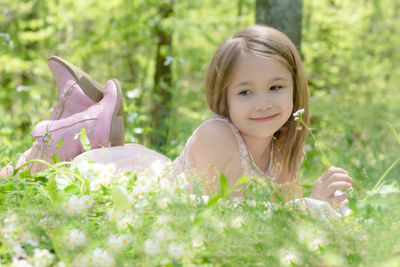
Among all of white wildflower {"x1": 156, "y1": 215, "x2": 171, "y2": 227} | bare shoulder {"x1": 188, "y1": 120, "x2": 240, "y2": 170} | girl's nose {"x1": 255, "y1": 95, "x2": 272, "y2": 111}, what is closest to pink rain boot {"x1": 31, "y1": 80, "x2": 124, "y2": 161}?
bare shoulder {"x1": 188, "y1": 120, "x2": 240, "y2": 170}

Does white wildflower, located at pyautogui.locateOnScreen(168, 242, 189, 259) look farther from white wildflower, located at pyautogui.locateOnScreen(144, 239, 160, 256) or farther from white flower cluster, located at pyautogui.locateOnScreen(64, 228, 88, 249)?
white flower cluster, located at pyautogui.locateOnScreen(64, 228, 88, 249)

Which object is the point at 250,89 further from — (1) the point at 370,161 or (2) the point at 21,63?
(2) the point at 21,63

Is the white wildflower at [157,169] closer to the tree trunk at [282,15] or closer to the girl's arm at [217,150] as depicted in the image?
the girl's arm at [217,150]

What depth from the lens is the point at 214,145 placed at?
6.78 feet

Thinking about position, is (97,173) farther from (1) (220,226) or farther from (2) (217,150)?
(2) (217,150)

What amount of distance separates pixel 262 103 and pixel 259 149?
0.39 meters

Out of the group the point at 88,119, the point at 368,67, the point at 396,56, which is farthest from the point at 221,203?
the point at 396,56

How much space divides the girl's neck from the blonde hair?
0.25ft

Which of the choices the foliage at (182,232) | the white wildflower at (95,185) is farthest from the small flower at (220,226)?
the white wildflower at (95,185)

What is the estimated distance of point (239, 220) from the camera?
124 centimetres

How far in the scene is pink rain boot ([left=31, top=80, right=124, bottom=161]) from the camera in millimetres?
2338

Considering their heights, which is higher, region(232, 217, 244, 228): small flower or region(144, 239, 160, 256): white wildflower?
region(232, 217, 244, 228): small flower

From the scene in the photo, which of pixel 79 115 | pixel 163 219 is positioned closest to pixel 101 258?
pixel 163 219

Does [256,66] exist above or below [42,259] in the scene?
above
